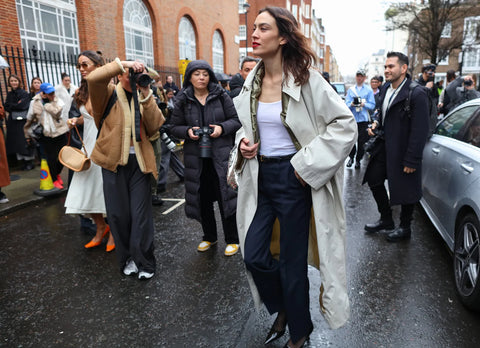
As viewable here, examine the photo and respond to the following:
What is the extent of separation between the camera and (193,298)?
10.9 ft

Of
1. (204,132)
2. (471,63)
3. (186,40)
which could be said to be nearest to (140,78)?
(204,132)

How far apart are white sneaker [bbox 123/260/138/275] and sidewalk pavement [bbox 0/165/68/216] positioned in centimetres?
325

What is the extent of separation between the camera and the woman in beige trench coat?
88.9 inches

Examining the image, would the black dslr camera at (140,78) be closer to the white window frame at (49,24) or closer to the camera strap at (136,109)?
the camera strap at (136,109)

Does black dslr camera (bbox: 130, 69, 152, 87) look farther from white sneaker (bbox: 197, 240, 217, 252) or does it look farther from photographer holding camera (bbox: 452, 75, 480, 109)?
photographer holding camera (bbox: 452, 75, 480, 109)

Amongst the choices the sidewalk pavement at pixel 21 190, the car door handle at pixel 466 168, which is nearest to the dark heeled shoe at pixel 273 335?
the car door handle at pixel 466 168

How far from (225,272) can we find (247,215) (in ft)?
4.76

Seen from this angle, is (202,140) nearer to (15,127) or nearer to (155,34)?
(15,127)

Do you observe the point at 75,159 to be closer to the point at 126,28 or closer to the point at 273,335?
the point at 273,335

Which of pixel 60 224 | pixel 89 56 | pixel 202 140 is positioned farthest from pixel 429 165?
pixel 60 224

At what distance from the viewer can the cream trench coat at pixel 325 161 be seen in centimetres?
224

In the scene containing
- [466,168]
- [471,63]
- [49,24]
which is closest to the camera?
[466,168]

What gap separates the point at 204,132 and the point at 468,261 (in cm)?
263

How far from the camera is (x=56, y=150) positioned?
7.05 m
